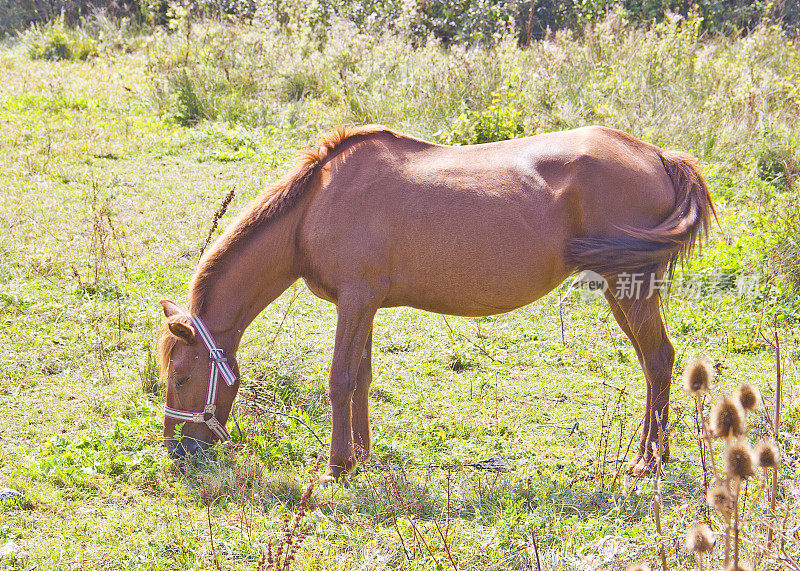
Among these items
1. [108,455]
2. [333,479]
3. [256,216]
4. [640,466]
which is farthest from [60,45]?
[640,466]

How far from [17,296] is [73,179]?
273 cm

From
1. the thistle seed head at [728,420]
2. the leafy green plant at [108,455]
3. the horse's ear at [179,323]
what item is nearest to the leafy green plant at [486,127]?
the horse's ear at [179,323]

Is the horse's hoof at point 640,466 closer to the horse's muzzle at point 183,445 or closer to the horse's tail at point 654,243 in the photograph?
the horse's tail at point 654,243

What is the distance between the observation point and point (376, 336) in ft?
19.4

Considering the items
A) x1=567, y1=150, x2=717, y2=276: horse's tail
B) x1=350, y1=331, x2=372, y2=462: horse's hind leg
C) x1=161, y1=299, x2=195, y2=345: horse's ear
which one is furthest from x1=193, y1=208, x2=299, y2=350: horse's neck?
x1=567, y1=150, x2=717, y2=276: horse's tail

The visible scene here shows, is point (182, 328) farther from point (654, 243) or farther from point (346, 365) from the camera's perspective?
point (654, 243)

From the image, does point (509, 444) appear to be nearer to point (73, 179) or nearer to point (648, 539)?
point (648, 539)

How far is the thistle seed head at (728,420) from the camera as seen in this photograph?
5.93 feet

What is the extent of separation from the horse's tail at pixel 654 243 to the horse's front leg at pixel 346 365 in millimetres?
1165

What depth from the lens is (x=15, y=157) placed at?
8617mm

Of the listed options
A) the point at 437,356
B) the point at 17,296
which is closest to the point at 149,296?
the point at 17,296

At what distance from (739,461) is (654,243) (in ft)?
8.02

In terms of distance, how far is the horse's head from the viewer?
3.99m

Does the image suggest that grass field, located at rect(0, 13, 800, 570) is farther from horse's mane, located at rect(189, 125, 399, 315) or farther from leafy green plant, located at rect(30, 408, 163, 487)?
horse's mane, located at rect(189, 125, 399, 315)
